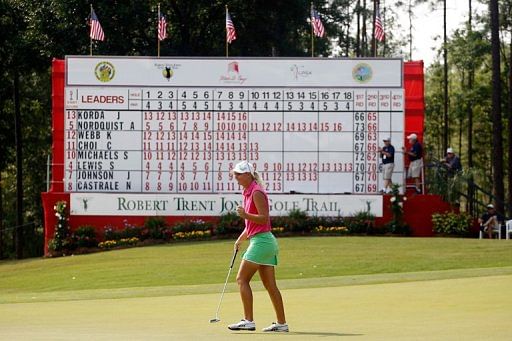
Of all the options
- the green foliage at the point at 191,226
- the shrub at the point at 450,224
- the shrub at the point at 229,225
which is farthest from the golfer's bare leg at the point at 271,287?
the shrub at the point at 450,224

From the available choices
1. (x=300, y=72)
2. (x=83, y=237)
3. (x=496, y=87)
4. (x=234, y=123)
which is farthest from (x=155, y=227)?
A: (x=496, y=87)

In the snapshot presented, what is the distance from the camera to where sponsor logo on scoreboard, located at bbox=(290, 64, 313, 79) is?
33.7 m

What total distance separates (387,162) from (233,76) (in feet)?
15.8

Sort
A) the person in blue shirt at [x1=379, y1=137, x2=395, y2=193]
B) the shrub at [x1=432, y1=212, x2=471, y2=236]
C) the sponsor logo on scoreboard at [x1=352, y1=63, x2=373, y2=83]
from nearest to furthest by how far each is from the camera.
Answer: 1. the person in blue shirt at [x1=379, y1=137, x2=395, y2=193]
2. the shrub at [x1=432, y1=212, x2=471, y2=236]
3. the sponsor logo on scoreboard at [x1=352, y1=63, x2=373, y2=83]

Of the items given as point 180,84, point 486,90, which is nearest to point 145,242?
point 180,84

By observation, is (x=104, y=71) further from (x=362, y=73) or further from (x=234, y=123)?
(x=362, y=73)

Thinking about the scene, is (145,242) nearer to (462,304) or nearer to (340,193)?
(340,193)

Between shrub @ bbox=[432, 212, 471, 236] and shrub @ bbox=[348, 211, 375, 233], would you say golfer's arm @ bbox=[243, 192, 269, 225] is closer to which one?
shrub @ bbox=[348, 211, 375, 233]

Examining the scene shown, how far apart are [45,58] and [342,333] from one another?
3470cm

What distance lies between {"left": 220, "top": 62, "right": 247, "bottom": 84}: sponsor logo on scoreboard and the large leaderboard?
0.09 feet

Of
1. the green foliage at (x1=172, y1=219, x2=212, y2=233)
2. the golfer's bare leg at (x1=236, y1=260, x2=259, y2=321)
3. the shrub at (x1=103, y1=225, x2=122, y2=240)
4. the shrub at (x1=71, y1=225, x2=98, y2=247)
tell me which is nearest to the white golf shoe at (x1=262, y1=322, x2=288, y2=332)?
the golfer's bare leg at (x1=236, y1=260, x2=259, y2=321)

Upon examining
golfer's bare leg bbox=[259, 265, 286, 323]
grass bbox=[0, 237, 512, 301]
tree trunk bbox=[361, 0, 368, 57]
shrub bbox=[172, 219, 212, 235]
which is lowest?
grass bbox=[0, 237, 512, 301]

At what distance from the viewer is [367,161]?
33656 millimetres

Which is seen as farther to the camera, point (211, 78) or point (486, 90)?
point (486, 90)
